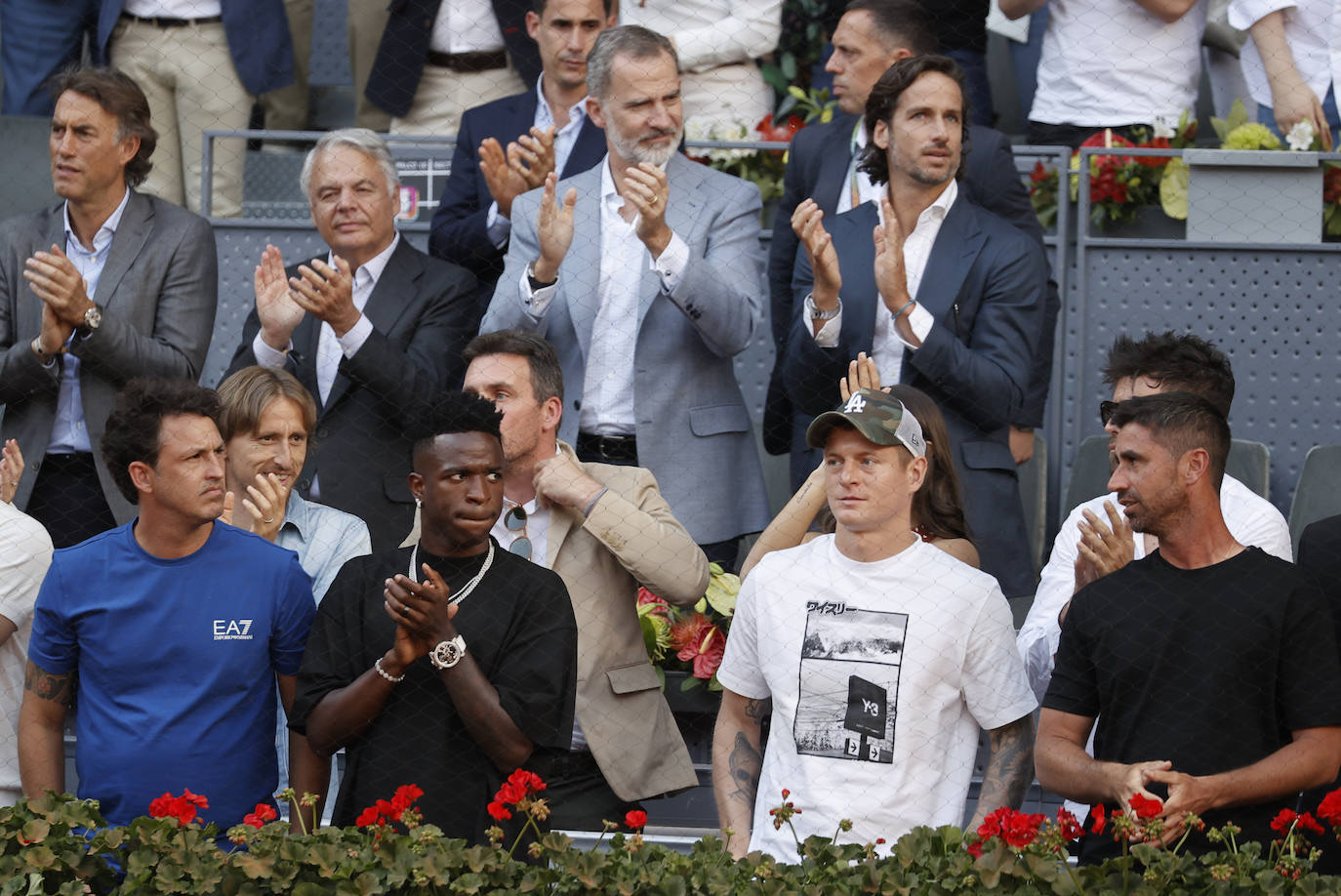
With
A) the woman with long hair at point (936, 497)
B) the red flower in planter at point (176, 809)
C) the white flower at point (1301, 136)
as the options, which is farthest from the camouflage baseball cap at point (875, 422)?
the white flower at point (1301, 136)

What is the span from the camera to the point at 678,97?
4.54 metres

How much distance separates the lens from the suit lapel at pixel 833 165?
4.77m

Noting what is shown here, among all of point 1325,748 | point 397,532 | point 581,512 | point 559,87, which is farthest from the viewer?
point 559,87

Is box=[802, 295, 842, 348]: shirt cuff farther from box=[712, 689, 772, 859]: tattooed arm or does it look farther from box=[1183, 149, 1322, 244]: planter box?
box=[1183, 149, 1322, 244]: planter box

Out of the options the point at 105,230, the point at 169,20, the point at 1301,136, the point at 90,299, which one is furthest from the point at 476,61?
the point at 1301,136

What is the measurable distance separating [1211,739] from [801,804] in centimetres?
69

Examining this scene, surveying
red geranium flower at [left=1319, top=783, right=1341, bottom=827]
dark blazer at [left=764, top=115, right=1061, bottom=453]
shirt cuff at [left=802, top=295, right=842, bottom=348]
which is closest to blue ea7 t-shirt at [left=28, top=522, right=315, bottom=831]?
shirt cuff at [left=802, top=295, right=842, bottom=348]

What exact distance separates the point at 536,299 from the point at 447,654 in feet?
4.42

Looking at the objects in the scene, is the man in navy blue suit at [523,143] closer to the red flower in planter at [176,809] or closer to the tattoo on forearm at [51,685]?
the tattoo on forearm at [51,685]

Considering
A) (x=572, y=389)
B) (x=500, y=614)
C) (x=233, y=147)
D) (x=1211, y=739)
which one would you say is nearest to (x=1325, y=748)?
(x=1211, y=739)

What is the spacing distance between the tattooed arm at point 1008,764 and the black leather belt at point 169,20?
13.2 feet

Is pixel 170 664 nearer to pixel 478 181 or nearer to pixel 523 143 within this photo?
pixel 523 143

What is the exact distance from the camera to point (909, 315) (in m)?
4.19

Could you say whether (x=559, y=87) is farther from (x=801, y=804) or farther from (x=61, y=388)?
(x=801, y=804)
